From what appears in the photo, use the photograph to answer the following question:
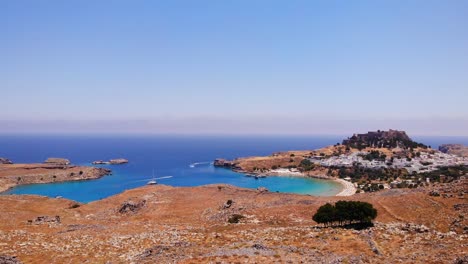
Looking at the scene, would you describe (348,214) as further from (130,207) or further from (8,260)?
(130,207)

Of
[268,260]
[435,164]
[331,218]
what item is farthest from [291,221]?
[435,164]

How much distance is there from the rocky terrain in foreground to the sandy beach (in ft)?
240

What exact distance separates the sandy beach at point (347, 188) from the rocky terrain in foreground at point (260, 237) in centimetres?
7328

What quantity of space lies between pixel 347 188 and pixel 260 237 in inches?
4645

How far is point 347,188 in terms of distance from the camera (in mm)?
146750

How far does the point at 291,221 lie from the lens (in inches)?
1941

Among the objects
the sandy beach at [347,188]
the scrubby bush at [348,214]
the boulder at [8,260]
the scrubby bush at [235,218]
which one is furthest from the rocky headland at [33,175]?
the scrubby bush at [348,214]

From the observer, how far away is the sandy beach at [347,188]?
132038mm

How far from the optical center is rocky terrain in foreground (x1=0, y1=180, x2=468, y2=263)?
1242 inches

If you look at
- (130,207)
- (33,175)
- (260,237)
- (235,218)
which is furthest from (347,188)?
(33,175)

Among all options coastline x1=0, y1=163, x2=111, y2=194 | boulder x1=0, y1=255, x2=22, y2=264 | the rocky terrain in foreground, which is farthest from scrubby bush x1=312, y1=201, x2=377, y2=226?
coastline x1=0, y1=163, x2=111, y2=194

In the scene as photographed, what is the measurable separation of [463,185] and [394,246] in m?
28.3

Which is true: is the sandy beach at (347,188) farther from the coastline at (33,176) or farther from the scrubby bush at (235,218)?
the coastline at (33,176)

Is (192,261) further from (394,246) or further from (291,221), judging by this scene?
(291,221)
